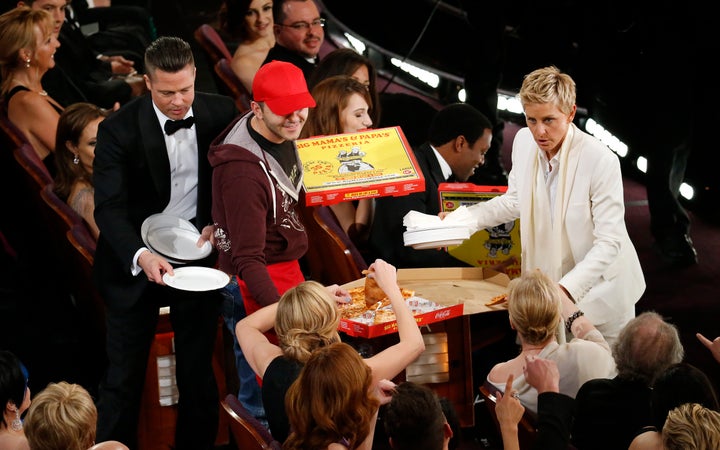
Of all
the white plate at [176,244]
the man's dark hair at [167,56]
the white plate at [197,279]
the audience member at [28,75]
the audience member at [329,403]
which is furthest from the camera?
the audience member at [28,75]

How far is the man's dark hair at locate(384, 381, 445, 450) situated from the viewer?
112 inches

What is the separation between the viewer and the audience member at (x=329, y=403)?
2832mm

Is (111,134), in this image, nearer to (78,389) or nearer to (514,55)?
(78,389)

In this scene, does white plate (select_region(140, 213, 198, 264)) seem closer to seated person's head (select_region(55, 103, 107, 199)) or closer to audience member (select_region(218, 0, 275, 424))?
seated person's head (select_region(55, 103, 107, 199))

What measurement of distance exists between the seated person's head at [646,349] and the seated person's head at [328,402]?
887mm

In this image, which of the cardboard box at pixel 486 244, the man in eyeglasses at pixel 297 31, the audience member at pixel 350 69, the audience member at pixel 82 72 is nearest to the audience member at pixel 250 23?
the man in eyeglasses at pixel 297 31

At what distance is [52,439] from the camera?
9.89 feet

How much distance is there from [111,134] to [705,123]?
3832 millimetres

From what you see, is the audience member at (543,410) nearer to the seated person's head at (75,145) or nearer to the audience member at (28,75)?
the seated person's head at (75,145)

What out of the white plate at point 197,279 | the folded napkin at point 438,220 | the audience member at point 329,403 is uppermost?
the audience member at point 329,403

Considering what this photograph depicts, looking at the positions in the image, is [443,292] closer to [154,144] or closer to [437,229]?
[437,229]

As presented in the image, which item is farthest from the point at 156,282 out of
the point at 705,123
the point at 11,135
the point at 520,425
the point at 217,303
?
the point at 705,123

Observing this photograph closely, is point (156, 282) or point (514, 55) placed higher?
point (156, 282)

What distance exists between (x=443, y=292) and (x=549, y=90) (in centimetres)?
94
